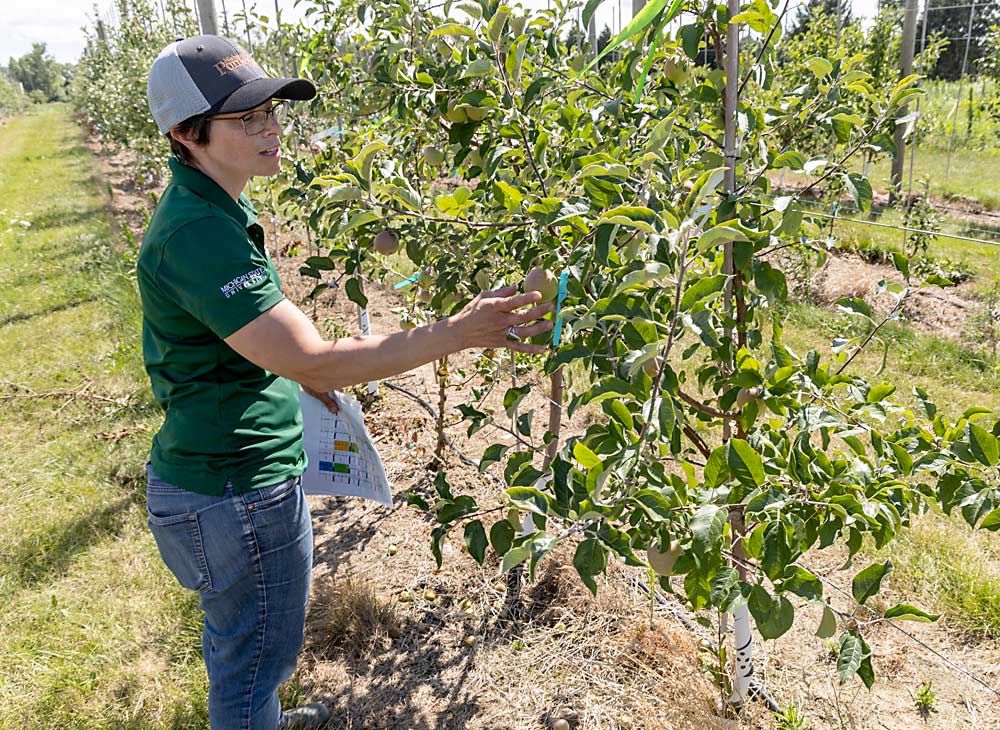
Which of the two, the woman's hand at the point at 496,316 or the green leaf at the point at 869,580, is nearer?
the green leaf at the point at 869,580

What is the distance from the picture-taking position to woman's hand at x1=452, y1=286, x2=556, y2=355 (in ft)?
4.35

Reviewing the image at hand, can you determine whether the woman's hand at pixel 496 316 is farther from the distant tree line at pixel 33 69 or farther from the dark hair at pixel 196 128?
the distant tree line at pixel 33 69

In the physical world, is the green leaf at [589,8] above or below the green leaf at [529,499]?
above

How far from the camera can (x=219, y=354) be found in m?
1.54

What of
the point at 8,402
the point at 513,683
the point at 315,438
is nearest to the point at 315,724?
the point at 513,683

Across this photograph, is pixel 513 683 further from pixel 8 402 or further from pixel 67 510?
pixel 8 402

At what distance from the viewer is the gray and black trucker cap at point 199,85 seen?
4.74 ft

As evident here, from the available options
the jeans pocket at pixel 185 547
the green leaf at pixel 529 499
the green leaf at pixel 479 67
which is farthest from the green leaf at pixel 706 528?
the jeans pocket at pixel 185 547

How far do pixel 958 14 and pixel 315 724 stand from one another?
104ft

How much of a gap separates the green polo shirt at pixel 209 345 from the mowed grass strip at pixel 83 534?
3.44ft

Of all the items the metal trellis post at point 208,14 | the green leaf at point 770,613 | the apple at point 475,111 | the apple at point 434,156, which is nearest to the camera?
the green leaf at point 770,613

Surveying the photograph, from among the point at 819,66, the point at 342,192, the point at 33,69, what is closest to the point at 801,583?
the point at 819,66

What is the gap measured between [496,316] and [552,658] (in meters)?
1.36

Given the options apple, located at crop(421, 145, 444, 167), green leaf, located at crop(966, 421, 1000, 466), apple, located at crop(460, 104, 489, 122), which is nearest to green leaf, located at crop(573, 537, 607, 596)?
green leaf, located at crop(966, 421, 1000, 466)
